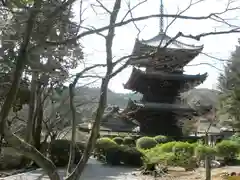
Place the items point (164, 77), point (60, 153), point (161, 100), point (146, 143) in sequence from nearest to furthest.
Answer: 1. point (60, 153)
2. point (146, 143)
3. point (164, 77)
4. point (161, 100)

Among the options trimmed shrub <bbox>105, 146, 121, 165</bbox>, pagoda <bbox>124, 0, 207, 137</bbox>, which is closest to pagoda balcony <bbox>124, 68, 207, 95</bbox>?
pagoda <bbox>124, 0, 207, 137</bbox>

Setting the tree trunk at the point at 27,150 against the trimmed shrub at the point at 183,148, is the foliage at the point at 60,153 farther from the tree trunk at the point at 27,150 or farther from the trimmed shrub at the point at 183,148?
the tree trunk at the point at 27,150

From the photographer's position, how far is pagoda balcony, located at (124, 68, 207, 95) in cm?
2622

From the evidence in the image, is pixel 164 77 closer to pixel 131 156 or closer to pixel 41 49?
pixel 131 156

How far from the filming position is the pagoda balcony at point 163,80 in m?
26.2

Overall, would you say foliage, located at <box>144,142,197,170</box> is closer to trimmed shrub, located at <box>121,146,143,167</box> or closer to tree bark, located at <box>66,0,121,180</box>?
trimmed shrub, located at <box>121,146,143,167</box>

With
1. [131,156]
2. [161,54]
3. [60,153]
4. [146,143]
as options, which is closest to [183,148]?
[131,156]

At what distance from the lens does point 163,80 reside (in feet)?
87.0

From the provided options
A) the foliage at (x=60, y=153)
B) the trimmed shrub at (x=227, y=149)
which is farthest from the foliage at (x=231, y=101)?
the foliage at (x=60, y=153)

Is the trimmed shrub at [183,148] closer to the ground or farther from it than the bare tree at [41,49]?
closer to the ground

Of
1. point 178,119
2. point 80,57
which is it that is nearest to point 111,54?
point 80,57

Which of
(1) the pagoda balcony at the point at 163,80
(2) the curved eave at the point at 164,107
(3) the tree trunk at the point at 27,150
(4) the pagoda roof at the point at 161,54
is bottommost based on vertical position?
(3) the tree trunk at the point at 27,150

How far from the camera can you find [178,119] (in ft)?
91.3

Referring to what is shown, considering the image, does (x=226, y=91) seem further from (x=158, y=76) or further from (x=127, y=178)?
(x=127, y=178)
